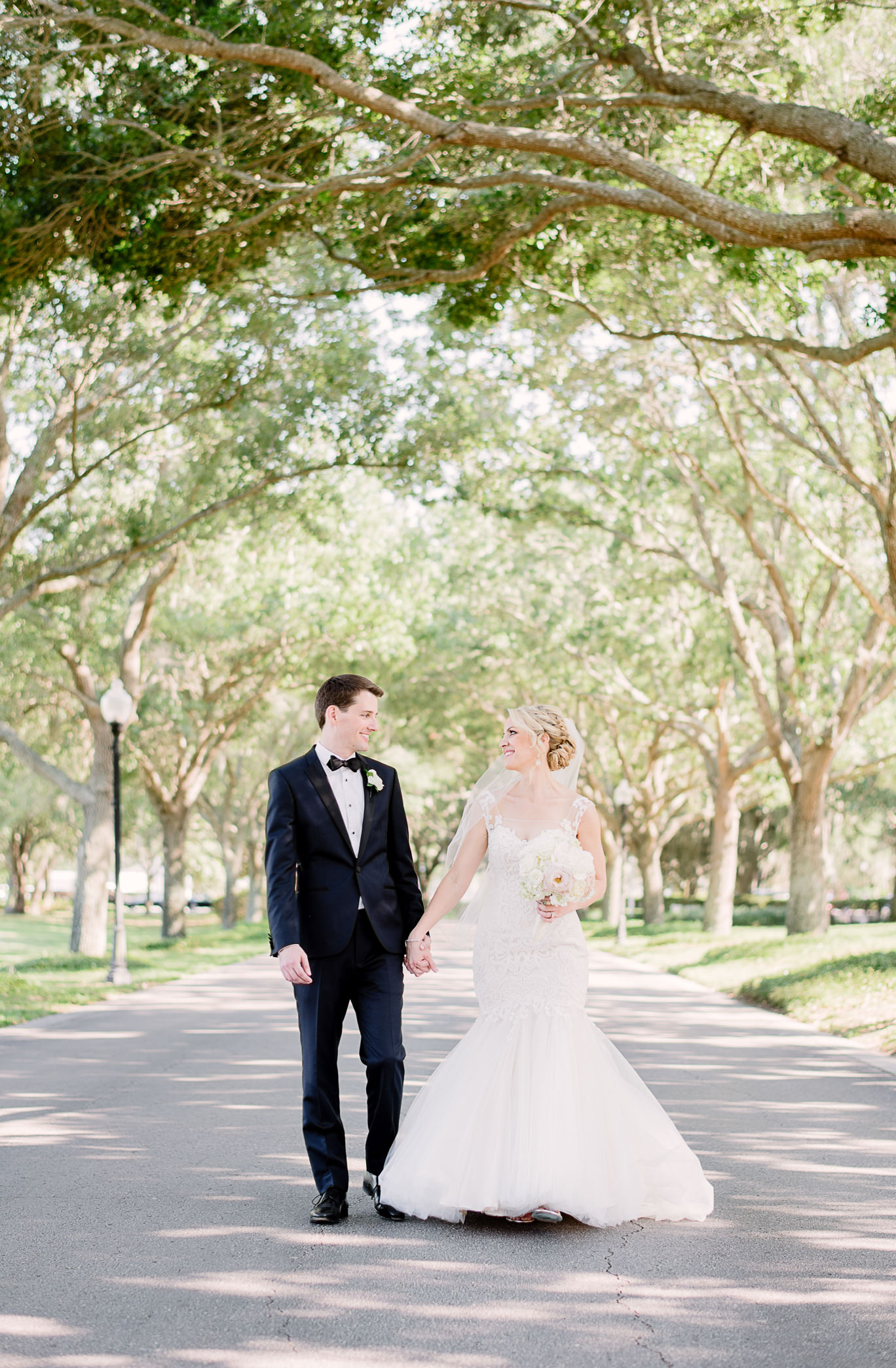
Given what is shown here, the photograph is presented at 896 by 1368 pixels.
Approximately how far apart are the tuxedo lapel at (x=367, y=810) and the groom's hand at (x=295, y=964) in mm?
564

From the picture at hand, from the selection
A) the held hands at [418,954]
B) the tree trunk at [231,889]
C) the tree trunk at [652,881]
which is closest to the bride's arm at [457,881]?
the held hands at [418,954]

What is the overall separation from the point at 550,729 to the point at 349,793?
1.07 meters

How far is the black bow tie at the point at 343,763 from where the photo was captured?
641cm

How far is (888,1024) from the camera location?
46.2ft

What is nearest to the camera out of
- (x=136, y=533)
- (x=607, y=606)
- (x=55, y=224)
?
(x=55, y=224)

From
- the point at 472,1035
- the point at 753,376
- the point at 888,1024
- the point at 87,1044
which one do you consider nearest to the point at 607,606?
the point at 753,376

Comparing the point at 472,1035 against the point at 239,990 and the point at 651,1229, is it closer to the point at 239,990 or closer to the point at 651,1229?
the point at 651,1229

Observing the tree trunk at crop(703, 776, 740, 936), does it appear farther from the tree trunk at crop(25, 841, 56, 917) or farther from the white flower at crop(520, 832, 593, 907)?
the tree trunk at crop(25, 841, 56, 917)

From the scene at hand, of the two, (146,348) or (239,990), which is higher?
(146,348)

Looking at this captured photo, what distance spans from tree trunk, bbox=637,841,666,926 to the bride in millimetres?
34958

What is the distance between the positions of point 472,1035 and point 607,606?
967 inches

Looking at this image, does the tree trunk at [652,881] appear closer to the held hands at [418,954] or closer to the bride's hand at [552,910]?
the bride's hand at [552,910]

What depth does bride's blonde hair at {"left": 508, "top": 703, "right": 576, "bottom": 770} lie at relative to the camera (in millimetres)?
6773

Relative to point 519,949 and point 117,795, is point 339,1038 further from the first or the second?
point 117,795
